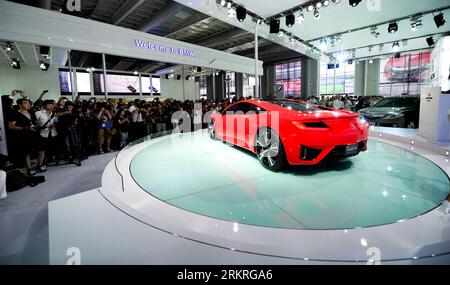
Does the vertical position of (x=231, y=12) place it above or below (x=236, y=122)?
above

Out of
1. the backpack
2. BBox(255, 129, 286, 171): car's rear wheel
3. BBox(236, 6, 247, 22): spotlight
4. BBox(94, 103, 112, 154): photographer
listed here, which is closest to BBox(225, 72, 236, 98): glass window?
BBox(236, 6, 247, 22): spotlight

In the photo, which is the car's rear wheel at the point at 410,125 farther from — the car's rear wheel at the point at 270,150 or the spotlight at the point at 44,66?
the spotlight at the point at 44,66

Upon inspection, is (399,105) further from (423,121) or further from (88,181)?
(88,181)

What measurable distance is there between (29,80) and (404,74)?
89.5 ft

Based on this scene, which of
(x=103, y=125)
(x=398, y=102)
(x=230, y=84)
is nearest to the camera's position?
(x=103, y=125)

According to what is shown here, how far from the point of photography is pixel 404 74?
2027 cm

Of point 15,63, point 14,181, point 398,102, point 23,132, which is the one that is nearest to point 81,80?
point 15,63

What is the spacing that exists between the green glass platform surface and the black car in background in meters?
4.02

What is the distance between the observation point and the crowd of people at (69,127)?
13.7 feet

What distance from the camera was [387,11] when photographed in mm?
8602

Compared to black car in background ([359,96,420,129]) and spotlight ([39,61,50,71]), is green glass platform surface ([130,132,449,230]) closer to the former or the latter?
black car in background ([359,96,420,129])

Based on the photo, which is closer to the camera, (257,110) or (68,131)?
(257,110)

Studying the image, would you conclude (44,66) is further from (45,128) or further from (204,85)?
(204,85)
